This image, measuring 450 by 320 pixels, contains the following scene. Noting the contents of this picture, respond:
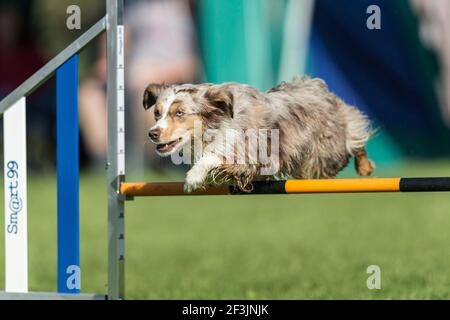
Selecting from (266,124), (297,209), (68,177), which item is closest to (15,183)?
(68,177)

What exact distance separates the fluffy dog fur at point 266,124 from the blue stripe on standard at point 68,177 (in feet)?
1.33

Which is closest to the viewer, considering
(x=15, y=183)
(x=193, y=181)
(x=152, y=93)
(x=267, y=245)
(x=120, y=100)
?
(x=193, y=181)

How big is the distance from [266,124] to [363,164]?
55 centimetres

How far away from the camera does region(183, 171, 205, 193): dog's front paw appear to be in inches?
160

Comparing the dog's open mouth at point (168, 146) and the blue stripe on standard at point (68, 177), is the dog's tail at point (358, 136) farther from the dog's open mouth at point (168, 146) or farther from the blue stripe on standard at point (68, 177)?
the blue stripe on standard at point (68, 177)

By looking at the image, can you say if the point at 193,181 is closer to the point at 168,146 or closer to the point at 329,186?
the point at 168,146

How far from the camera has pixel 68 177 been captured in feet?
14.7

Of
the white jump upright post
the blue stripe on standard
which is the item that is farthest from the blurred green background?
the white jump upright post

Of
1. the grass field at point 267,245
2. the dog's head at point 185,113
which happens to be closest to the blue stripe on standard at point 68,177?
the dog's head at point 185,113

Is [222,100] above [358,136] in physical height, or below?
above
